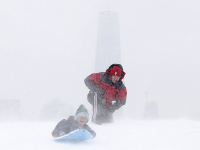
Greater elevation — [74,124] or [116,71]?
[116,71]

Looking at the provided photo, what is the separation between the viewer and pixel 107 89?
662 centimetres

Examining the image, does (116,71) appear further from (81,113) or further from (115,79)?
(81,113)

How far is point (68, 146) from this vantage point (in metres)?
3.71

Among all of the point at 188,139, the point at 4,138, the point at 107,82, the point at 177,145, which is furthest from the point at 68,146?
the point at 107,82

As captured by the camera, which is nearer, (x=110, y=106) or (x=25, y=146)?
(x=25, y=146)

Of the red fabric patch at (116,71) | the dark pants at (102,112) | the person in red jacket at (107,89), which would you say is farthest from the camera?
the dark pants at (102,112)

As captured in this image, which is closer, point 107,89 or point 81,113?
point 81,113

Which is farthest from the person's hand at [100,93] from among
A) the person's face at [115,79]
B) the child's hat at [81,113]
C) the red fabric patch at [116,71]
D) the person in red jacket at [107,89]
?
the child's hat at [81,113]

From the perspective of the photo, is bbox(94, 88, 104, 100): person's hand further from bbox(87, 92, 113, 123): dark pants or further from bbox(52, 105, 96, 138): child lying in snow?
bbox(52, 105, 96, 138): child lying in snow

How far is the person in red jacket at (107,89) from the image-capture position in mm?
6333

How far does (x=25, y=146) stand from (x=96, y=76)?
10.5 feet

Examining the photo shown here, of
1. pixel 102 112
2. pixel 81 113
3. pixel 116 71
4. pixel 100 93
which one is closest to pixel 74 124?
pixel 81 113

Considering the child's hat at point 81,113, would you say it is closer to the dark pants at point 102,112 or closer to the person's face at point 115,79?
the person's face at point 115,79

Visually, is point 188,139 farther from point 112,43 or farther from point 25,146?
point 112,43
